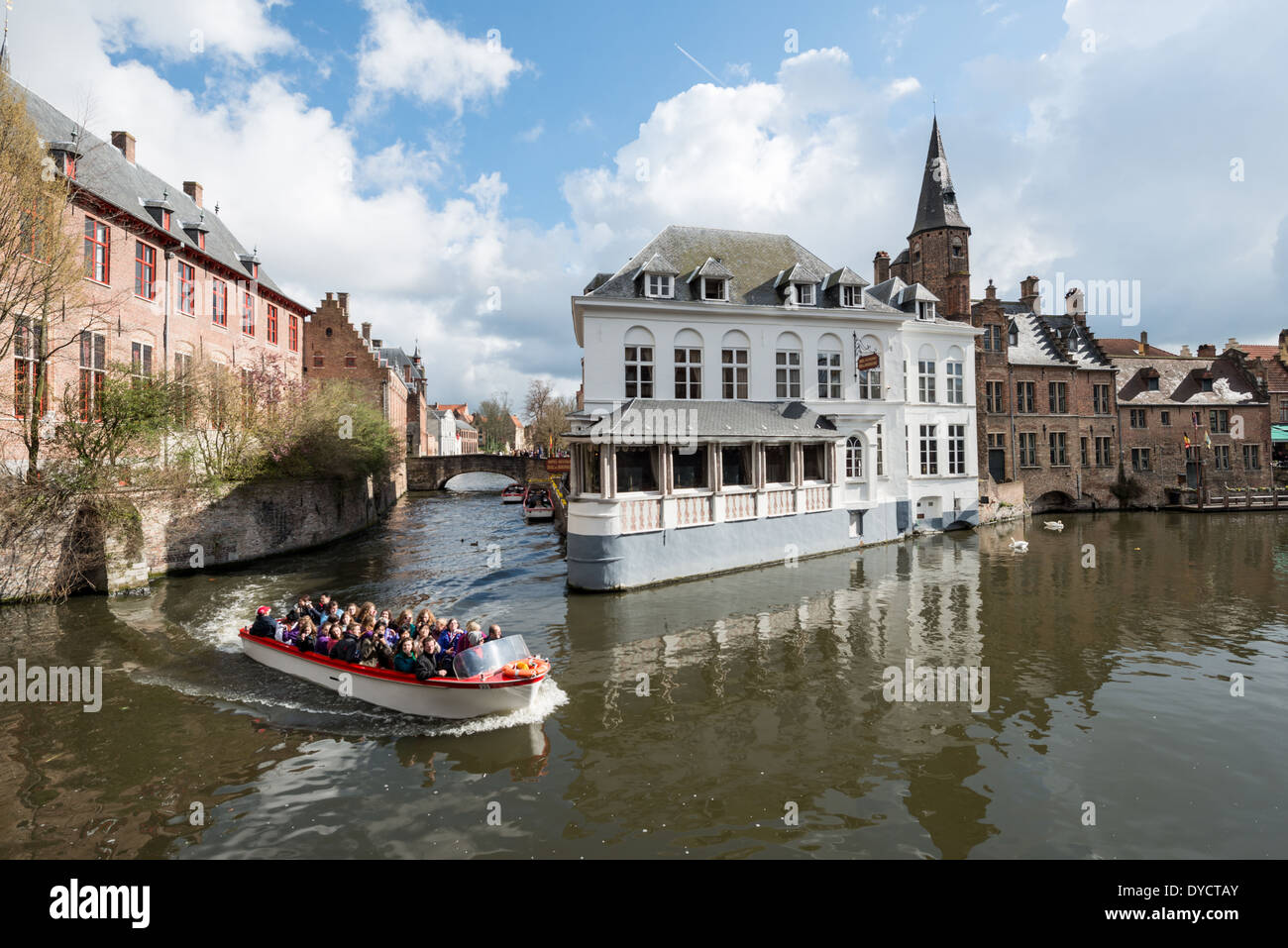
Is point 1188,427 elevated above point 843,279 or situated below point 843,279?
below

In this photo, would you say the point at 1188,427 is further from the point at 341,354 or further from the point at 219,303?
the point at 341,354

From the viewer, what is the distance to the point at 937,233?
35969mm

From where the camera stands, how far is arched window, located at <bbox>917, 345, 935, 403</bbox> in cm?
3016

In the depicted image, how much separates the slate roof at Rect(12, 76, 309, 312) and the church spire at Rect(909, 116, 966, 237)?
3732 cm

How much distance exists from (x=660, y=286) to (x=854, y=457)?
10.9 m

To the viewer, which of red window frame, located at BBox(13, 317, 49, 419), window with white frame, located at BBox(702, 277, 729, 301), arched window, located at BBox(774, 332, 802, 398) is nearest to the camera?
red window frame, located at BBox(13, 317, 49, 419)

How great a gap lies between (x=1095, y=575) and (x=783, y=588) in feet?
34.2

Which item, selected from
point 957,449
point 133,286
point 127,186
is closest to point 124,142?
point 127,186

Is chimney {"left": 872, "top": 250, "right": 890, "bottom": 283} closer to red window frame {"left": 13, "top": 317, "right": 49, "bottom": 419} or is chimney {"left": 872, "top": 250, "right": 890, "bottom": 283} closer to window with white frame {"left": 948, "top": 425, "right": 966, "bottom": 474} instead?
window with white frame {"left": 948, "top": 425, "right": 966, "bottom": 474}

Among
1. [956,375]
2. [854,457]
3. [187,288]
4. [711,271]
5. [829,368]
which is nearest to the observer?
[711,271]

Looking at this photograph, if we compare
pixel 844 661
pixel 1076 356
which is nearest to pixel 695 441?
pixel 844 661

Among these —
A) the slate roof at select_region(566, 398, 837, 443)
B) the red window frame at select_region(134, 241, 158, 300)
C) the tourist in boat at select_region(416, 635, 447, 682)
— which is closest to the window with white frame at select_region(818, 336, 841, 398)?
the slate roof at select_region(566, 398, 837, 443)

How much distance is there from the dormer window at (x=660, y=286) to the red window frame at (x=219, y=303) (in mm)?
22765
